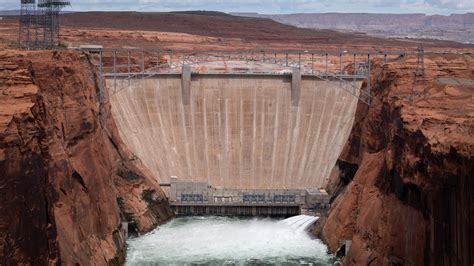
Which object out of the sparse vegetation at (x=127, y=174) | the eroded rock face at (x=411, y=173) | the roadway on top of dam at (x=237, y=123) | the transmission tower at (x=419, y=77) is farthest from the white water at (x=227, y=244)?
the transmission tower at (x=419, y=77)

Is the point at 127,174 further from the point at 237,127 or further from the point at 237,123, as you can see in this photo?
the point at 237,123

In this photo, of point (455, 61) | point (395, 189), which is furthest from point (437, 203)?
point (455, 61)

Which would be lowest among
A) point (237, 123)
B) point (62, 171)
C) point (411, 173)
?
point (237, 123)


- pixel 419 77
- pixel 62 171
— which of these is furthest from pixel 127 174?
pixel 419 77

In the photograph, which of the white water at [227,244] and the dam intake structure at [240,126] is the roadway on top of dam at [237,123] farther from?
the white water at [227,244]

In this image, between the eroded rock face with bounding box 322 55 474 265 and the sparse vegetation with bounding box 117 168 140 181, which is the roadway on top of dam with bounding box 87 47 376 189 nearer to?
the eroded rock face with bounding box 322 55 474 265

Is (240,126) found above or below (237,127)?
above

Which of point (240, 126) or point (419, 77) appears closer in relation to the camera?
point (419, 77)
